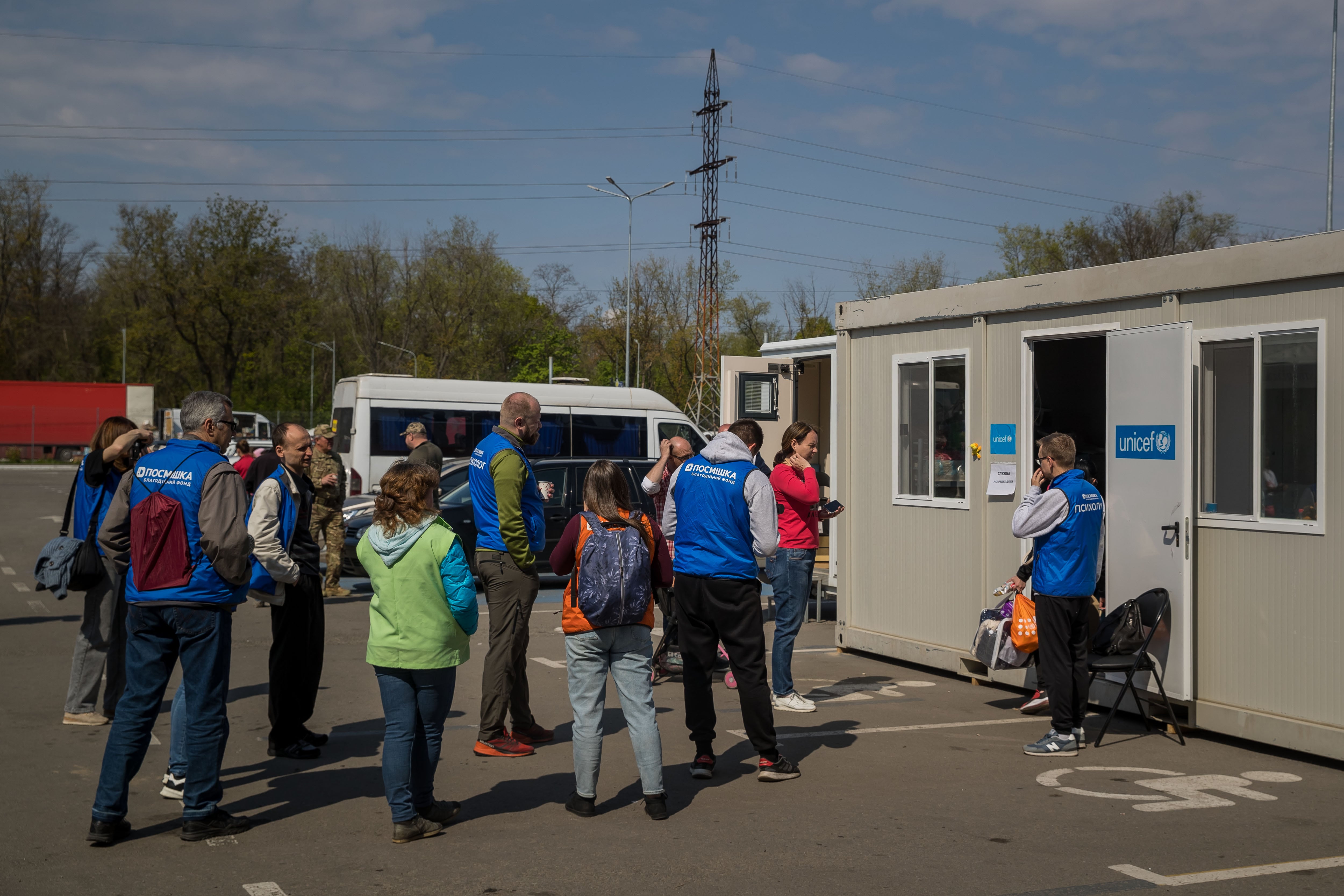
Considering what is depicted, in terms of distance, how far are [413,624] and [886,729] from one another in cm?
370

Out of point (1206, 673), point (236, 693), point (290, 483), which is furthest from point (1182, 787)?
point (236, 693)

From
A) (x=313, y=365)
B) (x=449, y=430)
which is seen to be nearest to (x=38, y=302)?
(x=313, y=365)

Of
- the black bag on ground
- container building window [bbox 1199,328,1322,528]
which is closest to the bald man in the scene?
the black bag on ground

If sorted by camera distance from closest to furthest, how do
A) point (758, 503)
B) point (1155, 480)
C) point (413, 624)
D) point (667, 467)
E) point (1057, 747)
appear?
1. point (413, 624)
2. point (758, 503)
3. point (1057, 747)
4. point (1155, 480)
5. point (667, 467)

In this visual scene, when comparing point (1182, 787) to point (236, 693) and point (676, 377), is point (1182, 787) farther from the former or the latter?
point (676, 377)

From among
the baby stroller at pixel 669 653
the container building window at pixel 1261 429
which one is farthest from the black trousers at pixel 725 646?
the container building window at pixel 1261 429

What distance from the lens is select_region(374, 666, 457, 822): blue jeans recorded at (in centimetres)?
491

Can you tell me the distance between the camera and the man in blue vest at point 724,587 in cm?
609

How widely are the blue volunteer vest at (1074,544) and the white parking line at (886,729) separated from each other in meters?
1.28

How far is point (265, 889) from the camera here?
4418 millimetres

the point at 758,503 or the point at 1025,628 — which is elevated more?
the point at 758,503

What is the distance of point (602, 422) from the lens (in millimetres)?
21172

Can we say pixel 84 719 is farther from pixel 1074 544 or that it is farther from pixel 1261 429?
pixel 1261 429

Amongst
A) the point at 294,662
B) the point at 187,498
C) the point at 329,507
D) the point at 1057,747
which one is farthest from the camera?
the point at 329,507
